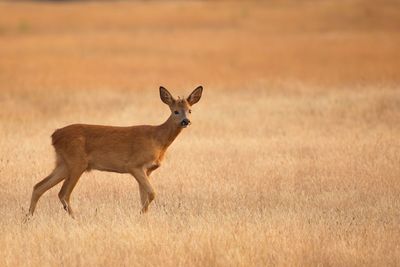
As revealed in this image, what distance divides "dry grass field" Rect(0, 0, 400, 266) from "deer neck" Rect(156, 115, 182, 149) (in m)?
0.84

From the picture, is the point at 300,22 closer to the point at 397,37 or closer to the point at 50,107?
the point at 397,37

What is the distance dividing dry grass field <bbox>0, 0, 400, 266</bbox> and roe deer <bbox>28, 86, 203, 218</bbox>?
41cm

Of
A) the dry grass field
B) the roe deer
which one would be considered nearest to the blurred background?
the dry grass field

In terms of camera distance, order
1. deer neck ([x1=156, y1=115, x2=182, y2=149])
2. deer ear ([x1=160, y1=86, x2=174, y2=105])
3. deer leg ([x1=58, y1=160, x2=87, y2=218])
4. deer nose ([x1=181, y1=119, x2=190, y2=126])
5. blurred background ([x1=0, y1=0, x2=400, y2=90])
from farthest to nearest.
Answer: blurred background ([x1=0, y1=0, x2=400, y2=90])
deer ear ([x1=160, y1=86, x2=174, y2=105])
deer neck ([x1=156, y1=115, x2=182, y2=149])
deer nose ([x1=181, y1=119, x2=190, y2=126])
deer leg ([x1=58, y1=160, x2=87, y2=218])

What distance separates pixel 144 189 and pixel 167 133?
0.89 meters

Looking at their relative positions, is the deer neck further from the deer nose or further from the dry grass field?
the dry grass field

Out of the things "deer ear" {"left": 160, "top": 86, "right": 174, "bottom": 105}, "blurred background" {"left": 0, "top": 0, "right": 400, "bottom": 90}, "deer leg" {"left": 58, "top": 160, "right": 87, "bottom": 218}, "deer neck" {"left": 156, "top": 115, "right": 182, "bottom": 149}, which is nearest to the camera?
"deer leg" {"left": 58, "top": 160, "right": 87, "bottom": 218}

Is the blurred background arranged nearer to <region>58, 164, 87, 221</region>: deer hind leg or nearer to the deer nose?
<region>58, 164, 87, 221</region>: deer hind leg

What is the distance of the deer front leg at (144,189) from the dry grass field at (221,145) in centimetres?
20

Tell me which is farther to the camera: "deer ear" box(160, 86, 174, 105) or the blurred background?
the blurred background

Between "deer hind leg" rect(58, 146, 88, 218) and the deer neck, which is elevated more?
the deer neck

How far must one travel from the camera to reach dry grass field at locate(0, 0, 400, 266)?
966 cm

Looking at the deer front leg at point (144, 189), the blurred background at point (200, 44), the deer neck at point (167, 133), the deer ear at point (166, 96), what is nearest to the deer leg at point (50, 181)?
the deer front leg at point (144, 189)

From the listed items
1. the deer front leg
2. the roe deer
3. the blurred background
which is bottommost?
the deer front leg
